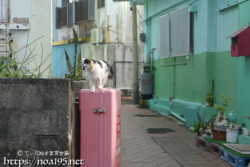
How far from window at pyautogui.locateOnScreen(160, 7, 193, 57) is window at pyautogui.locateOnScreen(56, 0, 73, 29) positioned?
1225cm

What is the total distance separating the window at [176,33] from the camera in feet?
38.5

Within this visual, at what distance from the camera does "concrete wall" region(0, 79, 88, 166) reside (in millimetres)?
4066

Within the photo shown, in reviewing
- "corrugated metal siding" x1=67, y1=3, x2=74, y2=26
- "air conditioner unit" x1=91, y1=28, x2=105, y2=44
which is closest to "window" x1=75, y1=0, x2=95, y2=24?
"corrugated metal siding" x1=67, y1=3, x2=74, y2=26

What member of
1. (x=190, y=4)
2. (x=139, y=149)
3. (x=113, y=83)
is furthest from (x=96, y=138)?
(x=113, y=83)

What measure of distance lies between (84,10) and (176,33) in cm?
1212

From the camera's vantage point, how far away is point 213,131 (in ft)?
26.6

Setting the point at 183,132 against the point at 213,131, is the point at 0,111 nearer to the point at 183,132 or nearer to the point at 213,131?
the point at 213,131

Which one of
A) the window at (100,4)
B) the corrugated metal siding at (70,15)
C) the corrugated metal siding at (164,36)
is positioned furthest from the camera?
the corrugated metal siding at (70,15)

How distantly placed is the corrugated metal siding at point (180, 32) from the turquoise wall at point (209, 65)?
0.25 metres

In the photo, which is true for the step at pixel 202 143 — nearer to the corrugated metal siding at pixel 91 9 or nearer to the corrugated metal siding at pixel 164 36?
the corrugated metal siding at pixel 164 36

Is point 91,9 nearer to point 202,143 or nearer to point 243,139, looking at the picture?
point 202,143

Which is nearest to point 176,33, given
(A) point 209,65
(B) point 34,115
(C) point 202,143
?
(A) point 209,65

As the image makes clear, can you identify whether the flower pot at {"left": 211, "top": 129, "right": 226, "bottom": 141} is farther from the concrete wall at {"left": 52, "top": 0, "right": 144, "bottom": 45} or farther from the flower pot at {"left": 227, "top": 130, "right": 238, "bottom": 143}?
the concrete wall at {"left": 52, "top": 0, "right": 144, "bottom": 45}

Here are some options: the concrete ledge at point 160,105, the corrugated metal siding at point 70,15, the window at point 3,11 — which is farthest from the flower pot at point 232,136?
the corrugated metal siding at point 70,15
